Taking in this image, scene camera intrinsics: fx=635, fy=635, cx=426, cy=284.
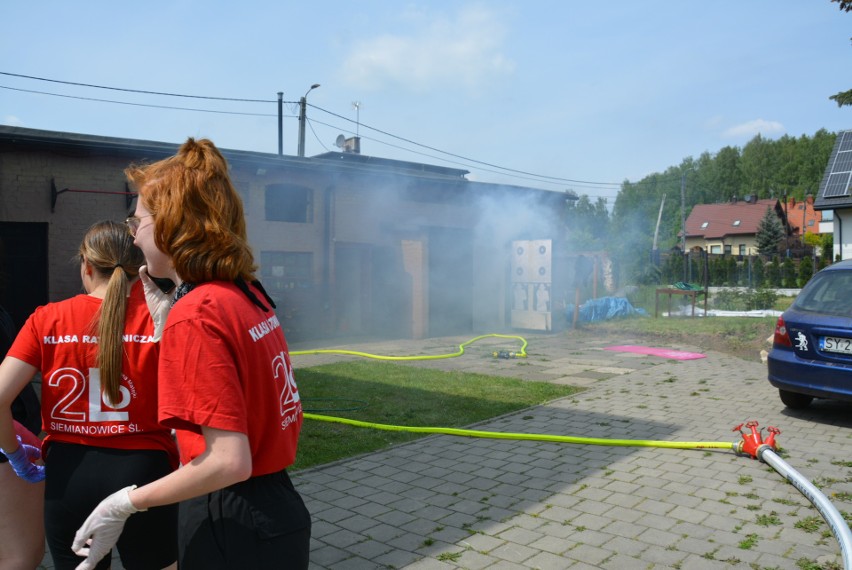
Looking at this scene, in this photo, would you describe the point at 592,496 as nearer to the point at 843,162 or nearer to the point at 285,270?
the point at 285,270

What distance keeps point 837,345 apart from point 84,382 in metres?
6.84

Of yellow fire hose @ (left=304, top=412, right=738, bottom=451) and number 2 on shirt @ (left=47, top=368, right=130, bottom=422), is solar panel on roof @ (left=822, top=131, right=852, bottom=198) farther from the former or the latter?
number 2 on shirt @ (left=47, top=368, right=130, bottom=422)

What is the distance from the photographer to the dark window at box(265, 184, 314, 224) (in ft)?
52.2

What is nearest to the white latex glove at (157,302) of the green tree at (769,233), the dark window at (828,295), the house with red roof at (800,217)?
the dark window at (828,295)

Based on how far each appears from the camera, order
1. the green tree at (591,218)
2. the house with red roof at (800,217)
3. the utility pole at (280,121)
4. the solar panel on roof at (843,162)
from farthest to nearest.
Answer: the house with red roof at (800,217) < the green tree at (591,218) < the utility pole at (280,121) < the solar panel on roof at (843,162)

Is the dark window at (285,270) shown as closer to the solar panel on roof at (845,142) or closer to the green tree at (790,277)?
the solar panel on roof at (845,142)

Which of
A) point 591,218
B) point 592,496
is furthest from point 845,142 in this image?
point 591,218

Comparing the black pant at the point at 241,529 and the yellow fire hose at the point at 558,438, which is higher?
the black pant at the point at 241,529

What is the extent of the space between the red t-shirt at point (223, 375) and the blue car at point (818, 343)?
Answer: 257 inches

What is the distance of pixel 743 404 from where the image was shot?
Result: 7.84 meters

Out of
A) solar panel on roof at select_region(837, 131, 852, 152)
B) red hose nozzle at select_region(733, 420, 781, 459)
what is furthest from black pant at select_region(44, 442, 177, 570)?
solar panel on roof at select_region(837, 131, 852, 152)

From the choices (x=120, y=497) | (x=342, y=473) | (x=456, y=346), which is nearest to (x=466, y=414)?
(x=342, y=473)

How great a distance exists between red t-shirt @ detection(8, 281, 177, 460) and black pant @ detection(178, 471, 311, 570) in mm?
766

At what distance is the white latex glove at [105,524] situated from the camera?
67.4 inches
